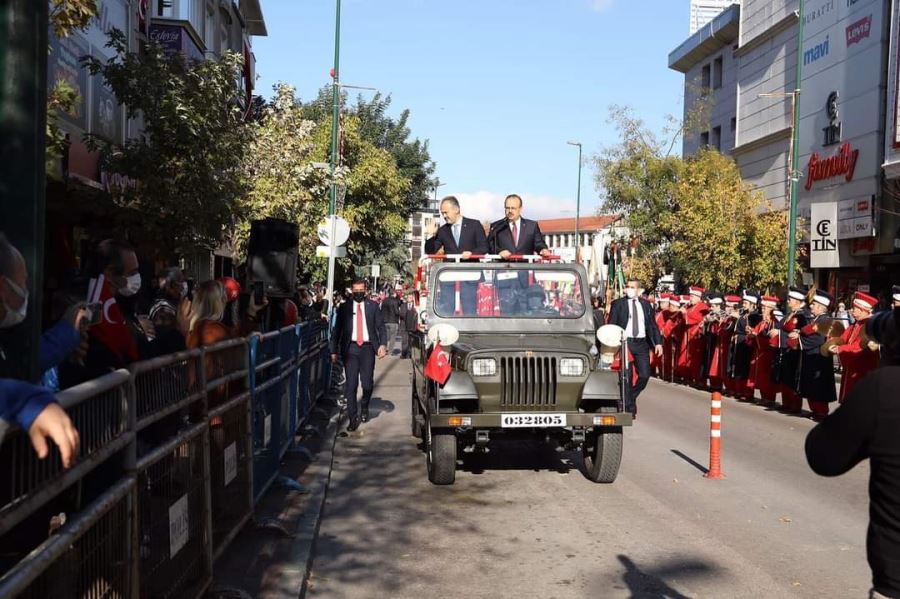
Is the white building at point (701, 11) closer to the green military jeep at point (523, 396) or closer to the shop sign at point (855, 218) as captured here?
the shop sign at point (855, 218)

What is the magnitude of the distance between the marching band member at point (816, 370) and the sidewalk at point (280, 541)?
26.6 feet

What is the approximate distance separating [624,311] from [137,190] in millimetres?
7241

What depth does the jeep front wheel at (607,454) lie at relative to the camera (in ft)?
30.4

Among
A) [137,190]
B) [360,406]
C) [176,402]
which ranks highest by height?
[137,190]

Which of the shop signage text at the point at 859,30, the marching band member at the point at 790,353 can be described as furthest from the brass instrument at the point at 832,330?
the shop signage text at the point at 859,30

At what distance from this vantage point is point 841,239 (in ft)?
99.1

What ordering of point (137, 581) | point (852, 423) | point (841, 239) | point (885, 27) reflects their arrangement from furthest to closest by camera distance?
point (841, 239) → point (885, 27) → point (137, 581) → point (852, 423)

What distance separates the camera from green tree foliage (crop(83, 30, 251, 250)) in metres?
14.4

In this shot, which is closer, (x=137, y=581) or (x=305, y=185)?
(x=137, y=581)

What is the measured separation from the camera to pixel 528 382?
9.06 metres

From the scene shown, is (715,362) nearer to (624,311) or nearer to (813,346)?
(813,346)

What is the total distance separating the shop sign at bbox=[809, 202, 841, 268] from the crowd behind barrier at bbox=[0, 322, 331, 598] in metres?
26.2

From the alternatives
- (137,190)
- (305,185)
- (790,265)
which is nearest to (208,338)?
(137,190)

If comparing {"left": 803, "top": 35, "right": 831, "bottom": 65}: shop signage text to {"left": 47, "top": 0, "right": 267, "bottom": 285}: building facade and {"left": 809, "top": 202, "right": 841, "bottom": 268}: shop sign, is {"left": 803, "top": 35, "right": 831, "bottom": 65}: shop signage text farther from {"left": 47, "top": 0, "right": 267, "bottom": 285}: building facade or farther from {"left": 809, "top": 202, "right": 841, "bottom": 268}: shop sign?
{"left": 47, "top": 0, "right": 267, "bottom": 285}: building facade
